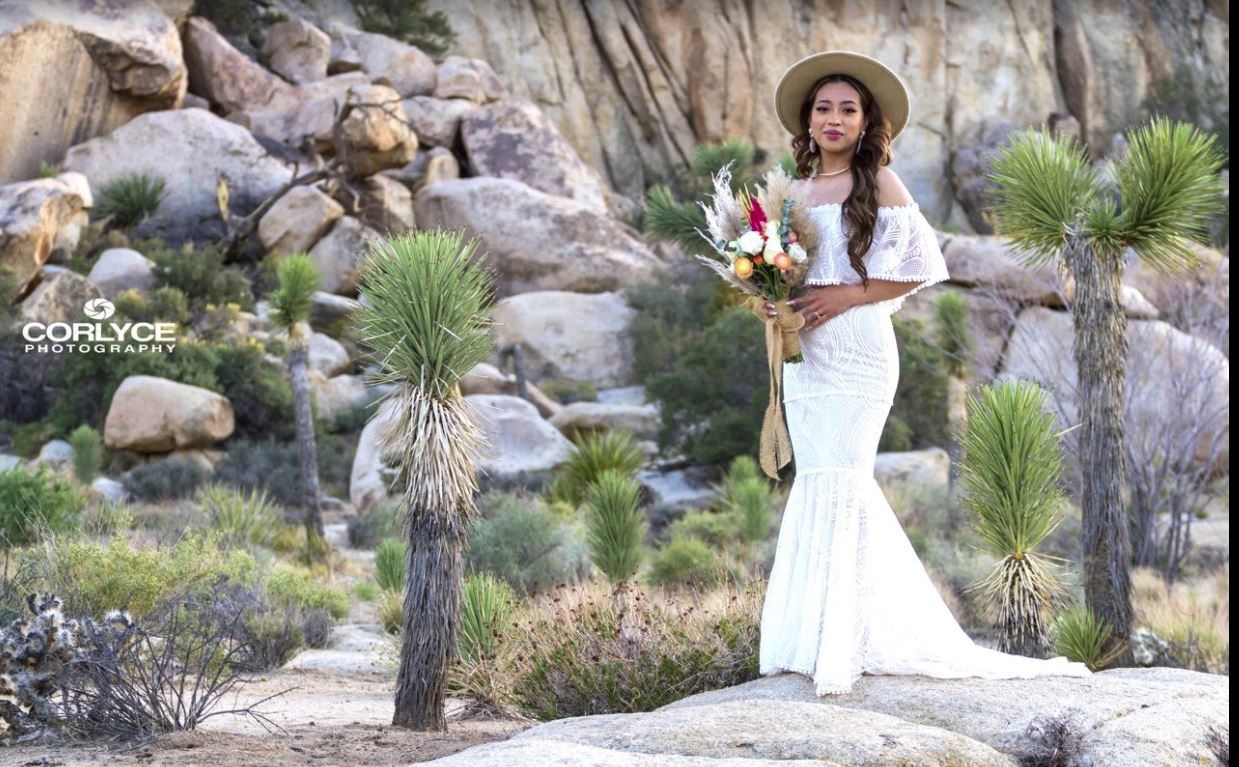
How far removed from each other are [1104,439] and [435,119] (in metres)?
25.1

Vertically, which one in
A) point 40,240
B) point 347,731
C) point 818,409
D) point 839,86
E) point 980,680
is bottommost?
point 347,731

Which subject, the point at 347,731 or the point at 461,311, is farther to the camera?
the point at 461,311

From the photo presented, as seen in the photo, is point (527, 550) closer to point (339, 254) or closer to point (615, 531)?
point (615, 531)

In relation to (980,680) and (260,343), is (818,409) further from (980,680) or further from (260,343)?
(260,343)

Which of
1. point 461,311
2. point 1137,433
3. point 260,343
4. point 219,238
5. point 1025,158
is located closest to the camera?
point 461,311

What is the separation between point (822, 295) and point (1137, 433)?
10785 mm

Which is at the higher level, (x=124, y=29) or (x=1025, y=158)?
(x=124, y=29)

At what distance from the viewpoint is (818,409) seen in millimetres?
5145

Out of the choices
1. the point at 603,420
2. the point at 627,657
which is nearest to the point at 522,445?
the point at 603,420

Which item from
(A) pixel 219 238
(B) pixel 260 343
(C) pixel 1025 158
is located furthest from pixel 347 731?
(A) pixel 219 238

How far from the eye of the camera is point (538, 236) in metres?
28.8

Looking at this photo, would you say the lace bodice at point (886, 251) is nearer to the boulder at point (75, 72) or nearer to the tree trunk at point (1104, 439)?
the tree trunk at point (1104, 439)

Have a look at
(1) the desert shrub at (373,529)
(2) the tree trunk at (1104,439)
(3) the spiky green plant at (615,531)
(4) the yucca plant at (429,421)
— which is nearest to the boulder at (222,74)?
(1) the desert shrub at (373,529)

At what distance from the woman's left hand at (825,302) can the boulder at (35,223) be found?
20968 mm
